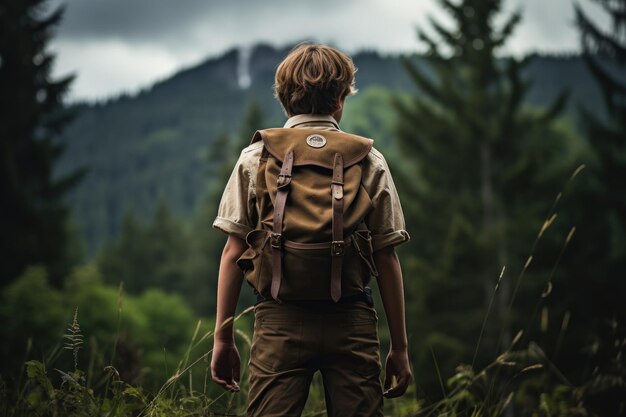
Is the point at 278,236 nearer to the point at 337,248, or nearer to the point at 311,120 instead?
the point at 337,248

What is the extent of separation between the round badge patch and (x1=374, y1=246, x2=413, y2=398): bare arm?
1.37ft

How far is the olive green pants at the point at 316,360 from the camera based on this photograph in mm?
2227

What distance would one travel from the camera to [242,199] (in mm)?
2424

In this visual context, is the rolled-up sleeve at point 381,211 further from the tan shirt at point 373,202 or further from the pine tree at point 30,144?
the pine tree at point 30,144

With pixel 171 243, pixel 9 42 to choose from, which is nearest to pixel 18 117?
pixel 9 42

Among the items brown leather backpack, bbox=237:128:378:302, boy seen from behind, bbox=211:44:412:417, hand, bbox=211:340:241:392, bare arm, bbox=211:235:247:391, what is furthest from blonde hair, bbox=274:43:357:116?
hand, bbox=211:340:241:392

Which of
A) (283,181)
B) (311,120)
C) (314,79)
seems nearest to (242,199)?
A: (283,181)

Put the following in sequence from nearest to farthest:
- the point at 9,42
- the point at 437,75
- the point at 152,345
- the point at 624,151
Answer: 1. the point at 624,151
2. the point at 437,75
3. the point at 9,42
4. the point at 152,345

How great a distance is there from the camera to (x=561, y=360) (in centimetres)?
1783

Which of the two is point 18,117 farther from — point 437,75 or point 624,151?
point 624,151

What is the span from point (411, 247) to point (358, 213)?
2137cm

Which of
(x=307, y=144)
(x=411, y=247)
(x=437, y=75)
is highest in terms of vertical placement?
(x=437, y=75)

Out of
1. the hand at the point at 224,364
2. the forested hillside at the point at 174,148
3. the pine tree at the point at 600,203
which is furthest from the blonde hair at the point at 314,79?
the forested hillside at the point at 174,148

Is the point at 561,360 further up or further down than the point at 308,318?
further down
